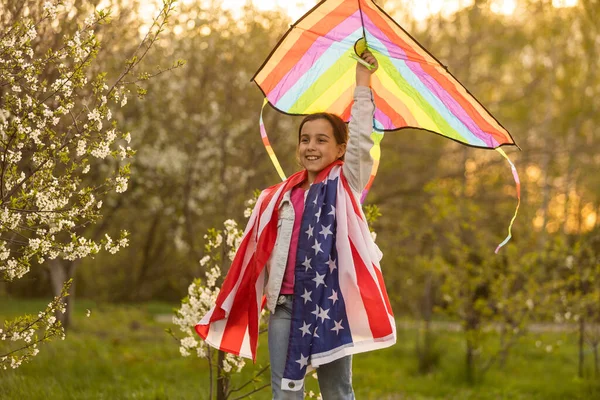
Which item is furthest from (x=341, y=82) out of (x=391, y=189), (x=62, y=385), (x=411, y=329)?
(x=391, y=189)

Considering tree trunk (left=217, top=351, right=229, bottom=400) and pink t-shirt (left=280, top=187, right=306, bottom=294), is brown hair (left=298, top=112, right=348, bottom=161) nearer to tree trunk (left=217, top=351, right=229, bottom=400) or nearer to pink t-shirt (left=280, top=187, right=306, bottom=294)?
pink t-shirt (left=280, top=187, right=306, bottom=294)

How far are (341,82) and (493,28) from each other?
11.6 metres

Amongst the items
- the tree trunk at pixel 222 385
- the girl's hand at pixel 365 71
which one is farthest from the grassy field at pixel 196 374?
the girl's hand at pixel 365 71

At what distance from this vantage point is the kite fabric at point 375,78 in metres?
3.70

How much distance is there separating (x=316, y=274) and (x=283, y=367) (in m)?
0.44

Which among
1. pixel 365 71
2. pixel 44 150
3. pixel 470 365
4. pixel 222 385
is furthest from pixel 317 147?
pixel 470 365

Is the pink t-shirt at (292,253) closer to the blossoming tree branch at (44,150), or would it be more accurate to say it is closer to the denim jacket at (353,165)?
the denim jacket at (353,165)

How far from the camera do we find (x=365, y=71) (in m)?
3.58

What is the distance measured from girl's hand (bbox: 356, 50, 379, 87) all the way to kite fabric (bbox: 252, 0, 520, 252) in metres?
0.10

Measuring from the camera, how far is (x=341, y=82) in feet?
13.8

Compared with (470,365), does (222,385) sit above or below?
above

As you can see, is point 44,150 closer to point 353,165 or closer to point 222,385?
point 353,165

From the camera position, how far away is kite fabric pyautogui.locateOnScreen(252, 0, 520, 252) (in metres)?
3.70

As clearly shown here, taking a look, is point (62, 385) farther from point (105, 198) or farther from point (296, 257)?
point (105, 198)
